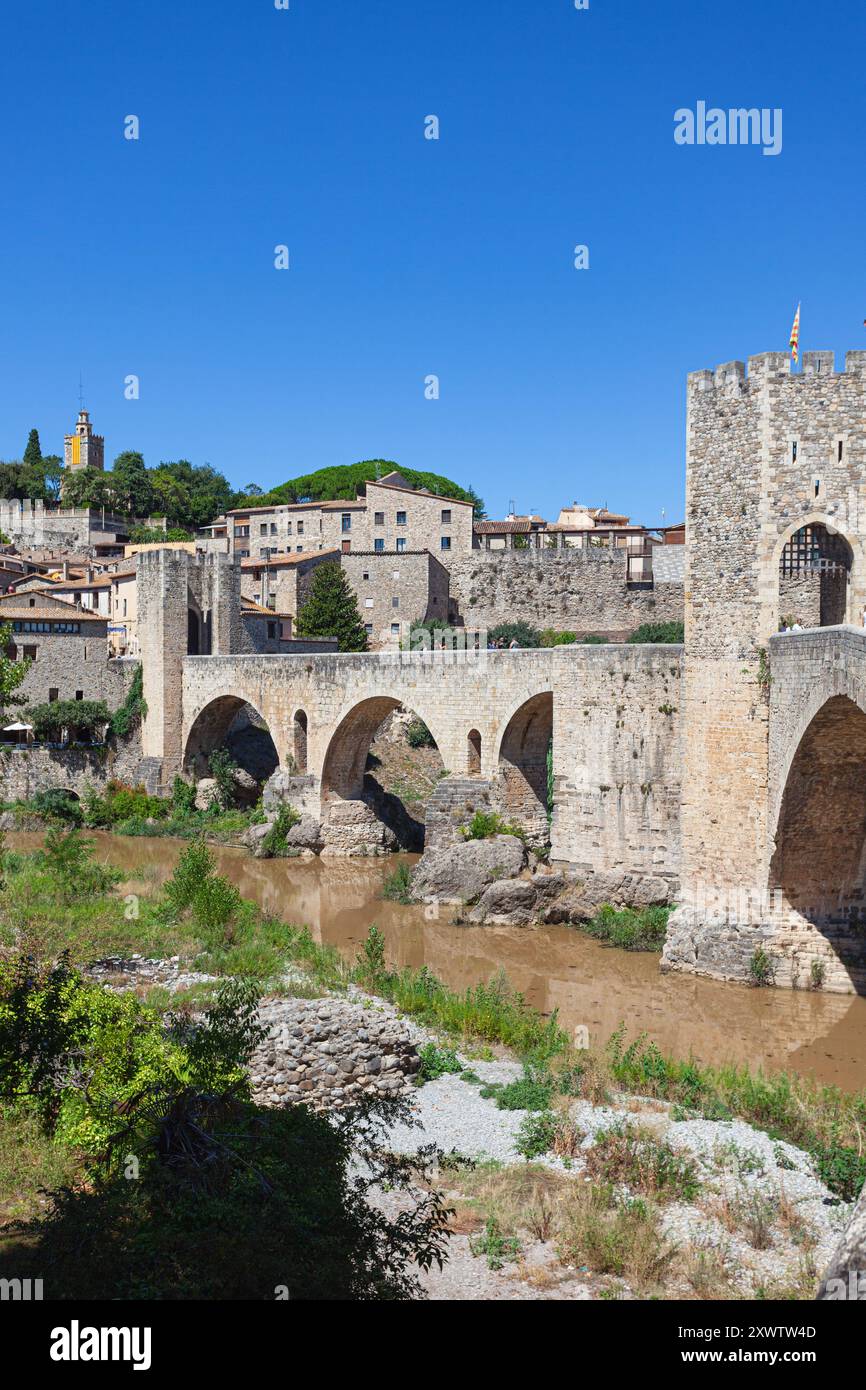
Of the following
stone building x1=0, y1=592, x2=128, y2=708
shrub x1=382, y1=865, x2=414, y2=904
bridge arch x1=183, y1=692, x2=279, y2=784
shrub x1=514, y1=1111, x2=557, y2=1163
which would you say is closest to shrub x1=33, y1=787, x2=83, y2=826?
bridge arch x1=183, y1=692, x2=279, y2=784

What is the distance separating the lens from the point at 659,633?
42594 mm

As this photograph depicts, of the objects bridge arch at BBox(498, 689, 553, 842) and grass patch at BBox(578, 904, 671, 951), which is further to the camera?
bridge arch at BBox(498, 689, 553, 842)

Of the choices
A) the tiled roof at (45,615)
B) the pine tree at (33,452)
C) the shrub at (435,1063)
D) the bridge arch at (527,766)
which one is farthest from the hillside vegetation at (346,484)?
the shrub at (435,1063)

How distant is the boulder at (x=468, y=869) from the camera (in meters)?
24.4

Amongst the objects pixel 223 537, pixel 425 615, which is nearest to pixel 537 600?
pixel 425 615

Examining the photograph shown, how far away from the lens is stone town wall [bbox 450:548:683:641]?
154 ft

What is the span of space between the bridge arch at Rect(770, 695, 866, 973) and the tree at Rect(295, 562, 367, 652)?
29.6 meters

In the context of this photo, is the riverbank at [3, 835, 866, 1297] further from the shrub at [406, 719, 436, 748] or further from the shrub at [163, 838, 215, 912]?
the shrub at [406, 719, 436, 748]

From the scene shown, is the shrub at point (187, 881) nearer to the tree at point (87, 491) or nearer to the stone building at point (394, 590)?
the stone building at point (394, 590)

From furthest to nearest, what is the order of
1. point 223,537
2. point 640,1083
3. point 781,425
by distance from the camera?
point 223,537 → point 781,425 → point 640,1083
